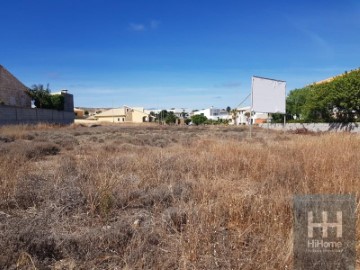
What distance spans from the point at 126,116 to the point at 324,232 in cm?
8899

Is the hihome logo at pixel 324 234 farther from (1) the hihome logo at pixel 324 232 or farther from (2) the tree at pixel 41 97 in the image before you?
(2) the tree at pixel 41 97

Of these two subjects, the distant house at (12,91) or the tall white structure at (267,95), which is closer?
the tall white structure at (267,95)

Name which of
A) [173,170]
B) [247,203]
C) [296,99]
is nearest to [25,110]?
[173,170]

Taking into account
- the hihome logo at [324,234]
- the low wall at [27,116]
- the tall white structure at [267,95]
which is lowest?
the hihome logo at [324,234]

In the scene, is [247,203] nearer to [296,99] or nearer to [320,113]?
[320,113]

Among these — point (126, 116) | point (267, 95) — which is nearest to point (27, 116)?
point (267, 95)

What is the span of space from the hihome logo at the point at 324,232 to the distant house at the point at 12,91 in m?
35.3

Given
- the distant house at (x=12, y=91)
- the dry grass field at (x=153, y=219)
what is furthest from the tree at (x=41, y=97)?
the dry grass field at (x=153, y=219)

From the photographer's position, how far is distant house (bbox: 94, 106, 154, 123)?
3541 inches

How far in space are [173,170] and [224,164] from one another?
112 centimetres

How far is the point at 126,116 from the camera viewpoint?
3541 inches

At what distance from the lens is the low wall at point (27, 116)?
26.0 m

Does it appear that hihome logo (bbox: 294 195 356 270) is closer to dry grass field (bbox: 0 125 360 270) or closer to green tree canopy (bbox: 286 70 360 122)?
dry grass field (bbox: 0 125 360 270)

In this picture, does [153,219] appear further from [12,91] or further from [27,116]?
[12,91]
